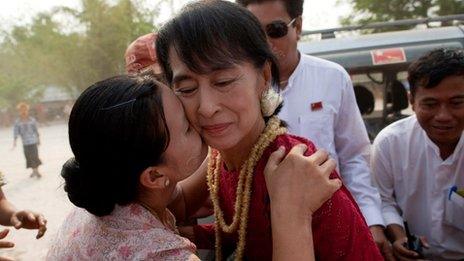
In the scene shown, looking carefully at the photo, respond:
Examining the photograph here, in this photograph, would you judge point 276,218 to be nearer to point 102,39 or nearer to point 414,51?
point 414,51

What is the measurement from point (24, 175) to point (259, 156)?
11.9 m

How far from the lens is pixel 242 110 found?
51.9 inches

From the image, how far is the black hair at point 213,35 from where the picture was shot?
125 centimetres

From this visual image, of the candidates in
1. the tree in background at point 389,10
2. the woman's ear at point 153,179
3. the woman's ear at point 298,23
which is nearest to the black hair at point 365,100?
the woman's ear at point 298,23

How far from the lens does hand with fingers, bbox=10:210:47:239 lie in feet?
6.92

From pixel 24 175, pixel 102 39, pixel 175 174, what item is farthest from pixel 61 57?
pixel 175 174

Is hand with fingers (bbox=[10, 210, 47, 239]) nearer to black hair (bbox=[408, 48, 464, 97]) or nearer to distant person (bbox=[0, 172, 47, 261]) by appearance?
distant person (bbox=[0, 172, 47, 261])

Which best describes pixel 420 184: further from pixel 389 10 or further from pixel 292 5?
pixel 389 10

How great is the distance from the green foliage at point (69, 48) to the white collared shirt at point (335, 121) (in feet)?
88.6

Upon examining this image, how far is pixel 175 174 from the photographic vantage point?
1.36 meters

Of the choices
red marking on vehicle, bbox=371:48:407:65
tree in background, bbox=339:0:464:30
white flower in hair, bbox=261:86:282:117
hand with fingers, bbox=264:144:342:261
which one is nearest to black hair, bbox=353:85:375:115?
red marking on vehicle, bbox=371:48:407:65

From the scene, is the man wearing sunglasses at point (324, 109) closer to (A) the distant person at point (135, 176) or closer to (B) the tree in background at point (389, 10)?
(A) the distant person at point (135, 176)

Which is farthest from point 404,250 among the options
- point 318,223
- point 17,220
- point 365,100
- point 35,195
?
point 35,195

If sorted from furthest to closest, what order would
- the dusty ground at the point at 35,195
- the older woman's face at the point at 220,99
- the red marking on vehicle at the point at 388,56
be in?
the dusty ground at the point at 35,195, the red marking on vehicle at the point at 388,56, the older woman's face at the point at 220,99
